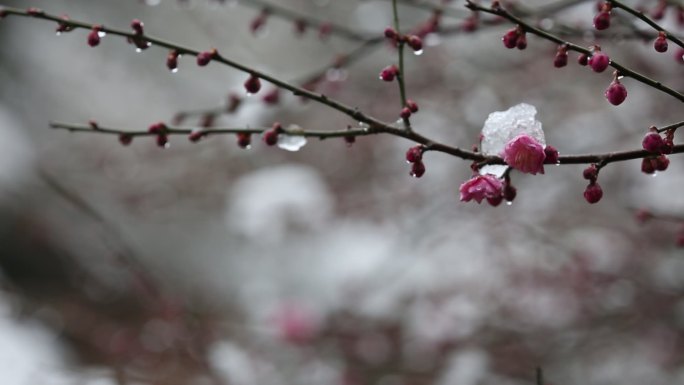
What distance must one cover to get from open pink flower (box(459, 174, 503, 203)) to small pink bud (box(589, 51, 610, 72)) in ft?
0.77

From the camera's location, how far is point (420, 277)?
384 centimetres

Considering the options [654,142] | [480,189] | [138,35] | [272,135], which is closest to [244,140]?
[272,135]

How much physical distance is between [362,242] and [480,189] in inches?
140

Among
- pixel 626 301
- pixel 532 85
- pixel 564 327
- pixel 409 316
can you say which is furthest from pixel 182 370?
pixel 532 85

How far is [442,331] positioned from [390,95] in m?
1.45

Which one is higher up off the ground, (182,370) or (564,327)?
(564,327)

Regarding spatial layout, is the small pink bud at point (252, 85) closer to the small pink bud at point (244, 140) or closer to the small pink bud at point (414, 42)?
the small pink bud at point (244, 140)

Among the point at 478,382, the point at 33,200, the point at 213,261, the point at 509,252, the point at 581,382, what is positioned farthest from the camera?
the point at 213,261

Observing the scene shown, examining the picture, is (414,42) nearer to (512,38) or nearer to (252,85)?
(512,38)

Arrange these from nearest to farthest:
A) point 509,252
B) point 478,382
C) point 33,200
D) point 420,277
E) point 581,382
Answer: point 478,382
point 581,382
point 509,252
point 420,277
point 33,200

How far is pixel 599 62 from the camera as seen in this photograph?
3.55ft

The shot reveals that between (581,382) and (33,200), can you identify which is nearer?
(581,382)

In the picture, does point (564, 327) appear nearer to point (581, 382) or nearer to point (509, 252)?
point (581, 382)

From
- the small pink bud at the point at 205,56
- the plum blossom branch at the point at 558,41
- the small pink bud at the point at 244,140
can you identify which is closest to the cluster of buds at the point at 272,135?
the small pink bud at the point at 244,140
